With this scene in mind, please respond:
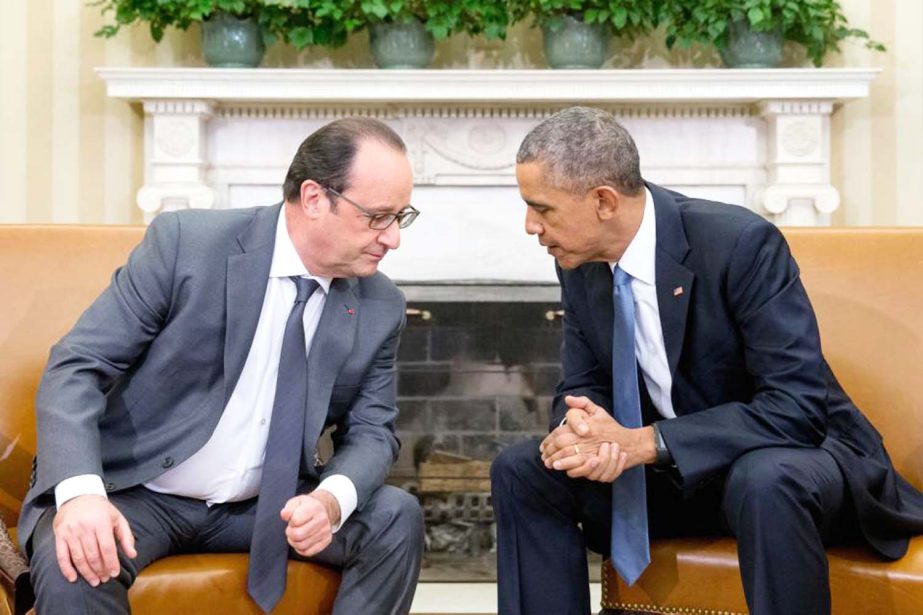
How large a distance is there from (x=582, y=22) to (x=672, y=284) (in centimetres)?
184

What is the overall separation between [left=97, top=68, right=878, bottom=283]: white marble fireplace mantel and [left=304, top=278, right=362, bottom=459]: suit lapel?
174 centimetres

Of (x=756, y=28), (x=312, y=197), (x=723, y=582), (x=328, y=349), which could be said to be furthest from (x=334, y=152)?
(x=756, y=28)

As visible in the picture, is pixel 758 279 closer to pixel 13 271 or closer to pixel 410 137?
pixel 13 271

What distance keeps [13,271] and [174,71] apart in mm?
1464

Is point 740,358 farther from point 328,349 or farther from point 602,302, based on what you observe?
point 328,349

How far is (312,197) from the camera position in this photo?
2152 millimetres

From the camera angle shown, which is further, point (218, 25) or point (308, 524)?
point (218, 25)

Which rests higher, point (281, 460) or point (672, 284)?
point (672, 284)

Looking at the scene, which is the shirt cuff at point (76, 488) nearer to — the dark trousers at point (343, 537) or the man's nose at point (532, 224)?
the dark trousers at point (343, 537)

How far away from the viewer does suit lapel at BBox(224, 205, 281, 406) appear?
6.88 ft

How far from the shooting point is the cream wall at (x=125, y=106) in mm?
4043

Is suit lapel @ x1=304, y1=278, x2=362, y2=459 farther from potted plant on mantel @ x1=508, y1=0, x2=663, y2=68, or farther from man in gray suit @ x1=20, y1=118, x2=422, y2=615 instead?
potted plant on mantel @ x1=508, y1=0, x2=663, y2=68

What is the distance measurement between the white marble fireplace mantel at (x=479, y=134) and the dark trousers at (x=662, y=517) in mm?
1847

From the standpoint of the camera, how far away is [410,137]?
401cm
